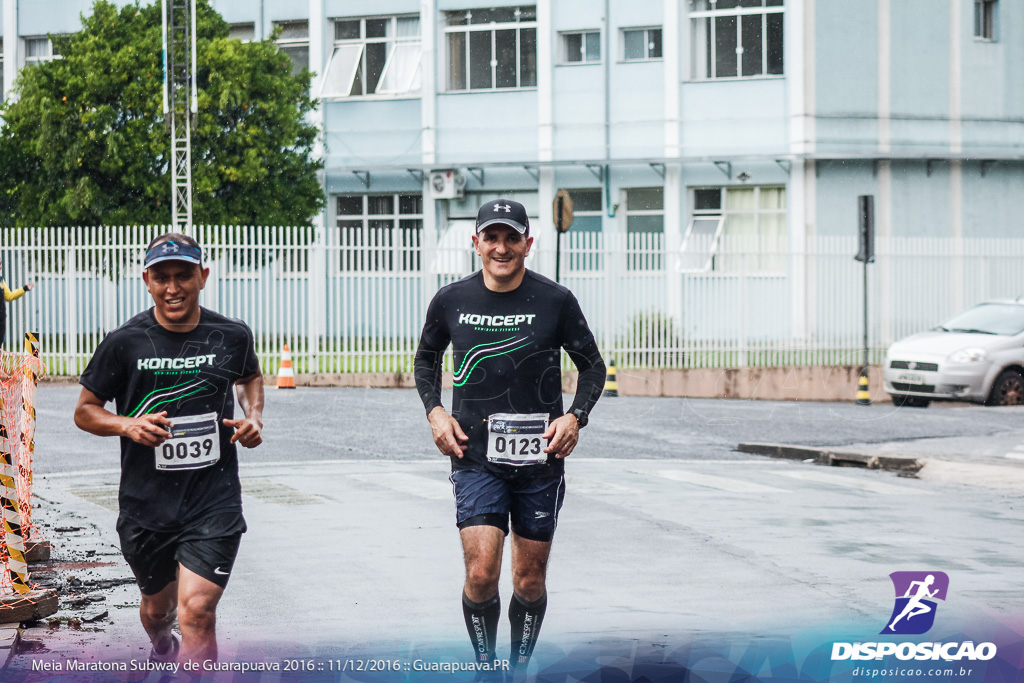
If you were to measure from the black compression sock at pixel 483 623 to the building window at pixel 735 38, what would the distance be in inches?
1123

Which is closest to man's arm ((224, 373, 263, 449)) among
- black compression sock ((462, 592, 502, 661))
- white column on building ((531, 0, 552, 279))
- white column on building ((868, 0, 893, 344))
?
black compression sock ((462, 592, 502, 661))

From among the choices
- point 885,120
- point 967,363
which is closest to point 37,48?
point 885,120

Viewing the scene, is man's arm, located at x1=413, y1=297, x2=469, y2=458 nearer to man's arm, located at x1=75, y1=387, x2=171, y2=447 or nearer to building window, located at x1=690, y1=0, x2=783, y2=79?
man's arm, located at x1=75, y1=387, x2=171, y2=447

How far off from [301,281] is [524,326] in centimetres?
1917

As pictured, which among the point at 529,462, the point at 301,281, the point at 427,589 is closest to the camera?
the point at 529,462

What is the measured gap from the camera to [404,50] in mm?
36125

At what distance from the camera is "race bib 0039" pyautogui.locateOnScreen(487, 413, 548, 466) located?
5.70 metres

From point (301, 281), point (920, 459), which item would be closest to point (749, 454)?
point (920, 459)

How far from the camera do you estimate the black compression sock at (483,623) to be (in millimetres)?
5645

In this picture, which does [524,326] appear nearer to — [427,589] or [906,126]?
[427,589]

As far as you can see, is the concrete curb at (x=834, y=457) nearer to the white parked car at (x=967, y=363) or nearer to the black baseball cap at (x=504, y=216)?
the white parked car at (x=967, y=363)

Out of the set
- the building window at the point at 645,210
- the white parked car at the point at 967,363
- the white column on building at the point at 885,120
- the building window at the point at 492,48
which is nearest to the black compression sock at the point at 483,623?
the white parked car at the point at 967,363

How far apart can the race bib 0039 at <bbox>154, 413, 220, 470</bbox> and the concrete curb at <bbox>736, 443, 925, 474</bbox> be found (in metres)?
10.7

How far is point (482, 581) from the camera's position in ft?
18.4
